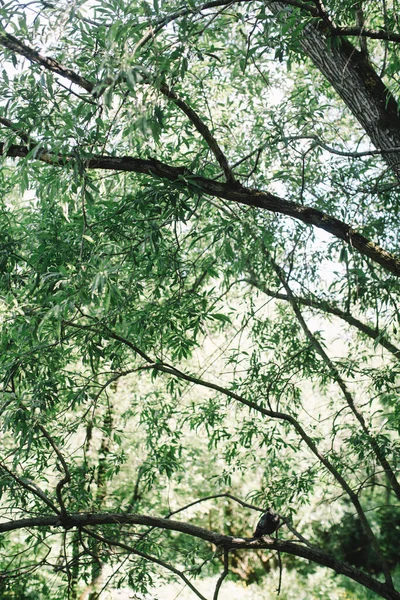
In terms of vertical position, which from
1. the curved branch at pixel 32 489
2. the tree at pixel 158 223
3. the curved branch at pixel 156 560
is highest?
the tree at pixel 158 223

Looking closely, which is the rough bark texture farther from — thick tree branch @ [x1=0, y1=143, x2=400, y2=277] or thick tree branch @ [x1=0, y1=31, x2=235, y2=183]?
thick tree branch @ [x1=0, y1=31, x2=235, y2=183]

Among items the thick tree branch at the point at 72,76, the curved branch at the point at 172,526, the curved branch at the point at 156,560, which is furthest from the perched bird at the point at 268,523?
the thick tree branch at the point at 72,76

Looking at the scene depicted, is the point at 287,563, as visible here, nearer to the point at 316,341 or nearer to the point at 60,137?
the point at 316,341

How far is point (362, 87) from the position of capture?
2.77 m

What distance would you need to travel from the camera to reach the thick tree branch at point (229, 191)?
7.58ft

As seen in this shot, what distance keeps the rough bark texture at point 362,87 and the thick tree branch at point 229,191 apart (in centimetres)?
42

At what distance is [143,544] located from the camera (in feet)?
10.7

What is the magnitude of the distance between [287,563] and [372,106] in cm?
786

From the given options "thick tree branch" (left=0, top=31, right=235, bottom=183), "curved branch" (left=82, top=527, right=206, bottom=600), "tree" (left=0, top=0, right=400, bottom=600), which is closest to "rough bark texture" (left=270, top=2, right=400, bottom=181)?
"tree" (left=0, top=0, right=400, bottom=600)

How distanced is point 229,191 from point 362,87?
85 cm

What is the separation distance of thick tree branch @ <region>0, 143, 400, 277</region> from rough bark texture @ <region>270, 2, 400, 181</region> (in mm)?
424

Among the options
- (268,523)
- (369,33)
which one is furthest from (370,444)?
(369,33)

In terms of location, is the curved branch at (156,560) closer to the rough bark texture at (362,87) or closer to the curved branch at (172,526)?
the curved branch at (172,526)

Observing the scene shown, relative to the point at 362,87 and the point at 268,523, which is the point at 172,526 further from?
the point at 362,87
